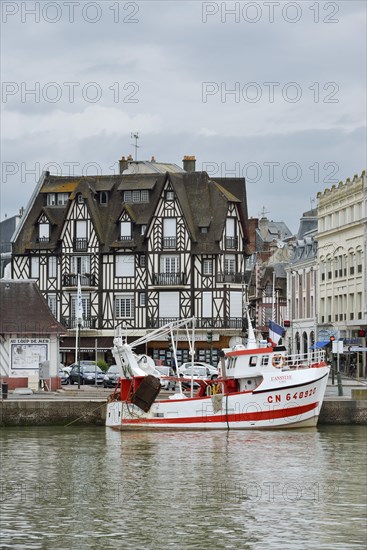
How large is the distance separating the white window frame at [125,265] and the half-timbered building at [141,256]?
7 cm

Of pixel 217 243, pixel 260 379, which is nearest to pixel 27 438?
pixel 260 379

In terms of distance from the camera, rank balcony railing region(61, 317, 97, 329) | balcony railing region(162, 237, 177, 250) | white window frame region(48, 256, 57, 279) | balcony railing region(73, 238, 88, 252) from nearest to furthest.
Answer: balcony railing region(162, 237, 177, 250)
balcony railing region(61, 317, 97, 329)
balcony railing region(73, 238, 88, 252)
white window frame region(48, 256, 57, 279)

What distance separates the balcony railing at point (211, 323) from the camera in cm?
9356

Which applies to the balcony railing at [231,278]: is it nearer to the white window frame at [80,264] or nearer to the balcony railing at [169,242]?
the balcony railing at [169,242]

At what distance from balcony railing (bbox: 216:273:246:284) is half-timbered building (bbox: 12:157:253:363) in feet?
0.22

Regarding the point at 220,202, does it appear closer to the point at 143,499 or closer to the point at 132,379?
the point at 132,379

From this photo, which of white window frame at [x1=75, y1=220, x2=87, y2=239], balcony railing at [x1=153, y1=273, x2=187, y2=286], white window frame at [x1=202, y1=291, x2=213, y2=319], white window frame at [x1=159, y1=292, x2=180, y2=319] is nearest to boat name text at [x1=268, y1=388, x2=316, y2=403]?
white window frame at [x1=202, y1=291, x2=213, y2=319]

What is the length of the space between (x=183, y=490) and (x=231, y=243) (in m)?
57.8

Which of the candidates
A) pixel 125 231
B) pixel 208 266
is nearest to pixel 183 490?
pixel 208 266

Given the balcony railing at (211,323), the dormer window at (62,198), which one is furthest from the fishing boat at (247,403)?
the dormer window at (62,198)

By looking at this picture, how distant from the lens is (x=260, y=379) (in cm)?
5694

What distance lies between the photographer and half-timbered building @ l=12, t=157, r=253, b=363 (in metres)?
94.3

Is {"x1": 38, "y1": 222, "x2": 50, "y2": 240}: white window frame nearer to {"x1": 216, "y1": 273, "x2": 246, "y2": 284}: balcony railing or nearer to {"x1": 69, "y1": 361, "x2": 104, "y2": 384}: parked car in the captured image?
{"x1": 216, "y1": 273, "x2": 246, "y2": 284}: balcony railing

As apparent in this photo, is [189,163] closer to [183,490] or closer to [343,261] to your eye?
[343,261]
